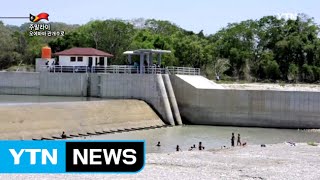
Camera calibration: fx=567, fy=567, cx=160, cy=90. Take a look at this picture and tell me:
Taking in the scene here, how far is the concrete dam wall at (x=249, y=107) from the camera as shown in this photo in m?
41.1

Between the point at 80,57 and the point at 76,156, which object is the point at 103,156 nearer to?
the point at 76,156

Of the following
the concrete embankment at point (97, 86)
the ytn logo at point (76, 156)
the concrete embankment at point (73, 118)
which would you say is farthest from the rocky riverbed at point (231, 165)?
the concrete embankment at point (97, 86)

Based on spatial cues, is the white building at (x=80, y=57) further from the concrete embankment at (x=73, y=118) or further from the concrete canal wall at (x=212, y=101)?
the concrete embankment at (x=73, y=118)

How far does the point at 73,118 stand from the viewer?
3506 cm

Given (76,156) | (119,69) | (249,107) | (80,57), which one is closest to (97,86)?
(119,69)

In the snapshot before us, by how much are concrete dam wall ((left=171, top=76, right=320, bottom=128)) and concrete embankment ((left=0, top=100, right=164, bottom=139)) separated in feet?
11.2

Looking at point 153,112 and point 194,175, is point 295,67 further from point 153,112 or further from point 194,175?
point 194,175

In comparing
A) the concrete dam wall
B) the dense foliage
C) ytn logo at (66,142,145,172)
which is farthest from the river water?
the dense foliage

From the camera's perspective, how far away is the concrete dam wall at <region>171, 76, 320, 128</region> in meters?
41.1

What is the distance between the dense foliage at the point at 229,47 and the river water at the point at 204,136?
118 feet

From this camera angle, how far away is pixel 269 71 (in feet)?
265

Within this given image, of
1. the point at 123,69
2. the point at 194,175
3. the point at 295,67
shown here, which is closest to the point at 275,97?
the point at 123,69

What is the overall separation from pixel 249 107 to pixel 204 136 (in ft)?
24.4

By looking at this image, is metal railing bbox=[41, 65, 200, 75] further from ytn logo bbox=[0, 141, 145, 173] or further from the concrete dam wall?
ytn logo bbox=[0, 141, 145, 173]
